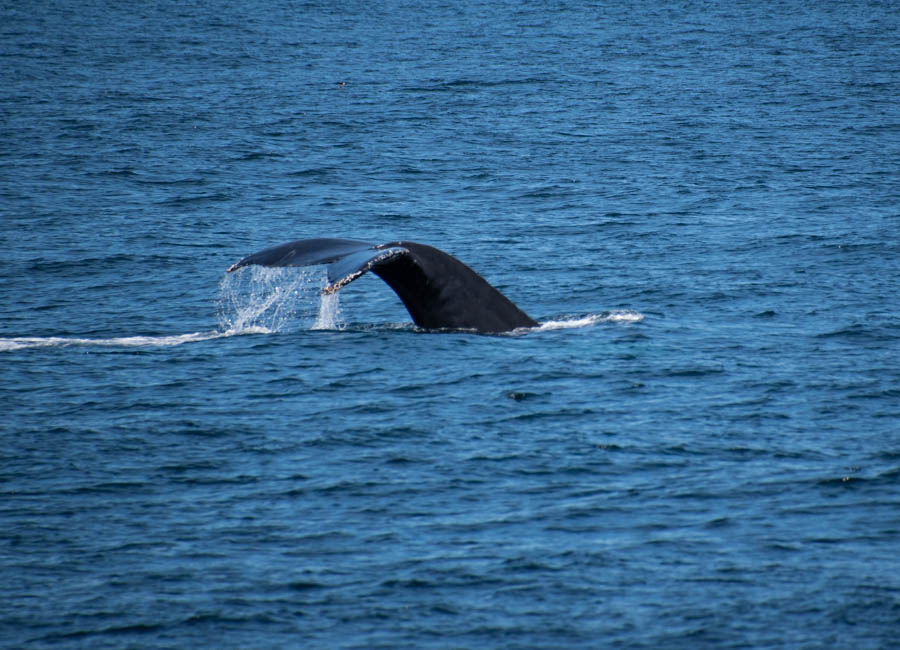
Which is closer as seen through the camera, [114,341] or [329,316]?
[114,341]

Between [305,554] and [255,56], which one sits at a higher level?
[255,56]

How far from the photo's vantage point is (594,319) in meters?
16.3

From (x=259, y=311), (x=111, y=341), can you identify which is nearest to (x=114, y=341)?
(x=111, y=341)

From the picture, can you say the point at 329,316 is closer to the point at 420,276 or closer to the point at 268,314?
the point at 268,314

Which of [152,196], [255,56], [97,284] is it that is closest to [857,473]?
[97,284]

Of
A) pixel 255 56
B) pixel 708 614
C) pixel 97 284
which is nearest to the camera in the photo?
pixel 708 614

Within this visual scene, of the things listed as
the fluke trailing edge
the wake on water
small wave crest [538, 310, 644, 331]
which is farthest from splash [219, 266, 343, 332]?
small wave crest [538, 310, 644, 331]

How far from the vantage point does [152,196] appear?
2698cm

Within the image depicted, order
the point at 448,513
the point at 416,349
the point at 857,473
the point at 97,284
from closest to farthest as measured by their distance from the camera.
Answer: the point at 448,513 < the point at 857,473 < the point at 416,349 < the point at 97,284

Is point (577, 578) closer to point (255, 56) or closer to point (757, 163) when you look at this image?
point (757, 163)

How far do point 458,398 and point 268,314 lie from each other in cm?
522

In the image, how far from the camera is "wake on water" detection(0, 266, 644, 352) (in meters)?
15.5

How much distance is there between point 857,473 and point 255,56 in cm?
4790

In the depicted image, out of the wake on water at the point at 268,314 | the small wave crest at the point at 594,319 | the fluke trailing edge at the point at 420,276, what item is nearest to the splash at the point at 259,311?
the wake on water at the point at 268,314
